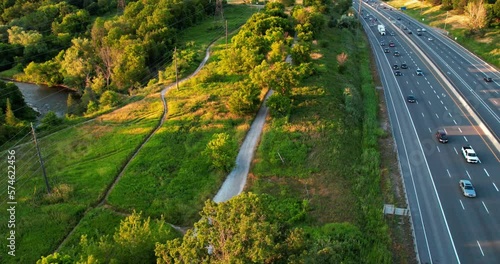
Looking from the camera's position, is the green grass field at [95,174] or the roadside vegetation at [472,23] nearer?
the green grass field at [95,174]

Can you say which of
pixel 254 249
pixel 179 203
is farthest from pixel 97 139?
pixel 254 249

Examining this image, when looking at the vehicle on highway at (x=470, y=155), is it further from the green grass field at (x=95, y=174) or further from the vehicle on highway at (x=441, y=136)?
Answer: the green grass field at (x=95, y=174)

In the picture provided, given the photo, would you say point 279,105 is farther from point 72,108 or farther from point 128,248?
point 72,108

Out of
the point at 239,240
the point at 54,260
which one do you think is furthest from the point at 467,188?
the point at 54,260

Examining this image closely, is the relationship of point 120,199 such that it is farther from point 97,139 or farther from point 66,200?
point 97,139

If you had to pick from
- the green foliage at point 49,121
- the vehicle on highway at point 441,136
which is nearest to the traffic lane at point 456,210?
the vehicle on highway at point 441,136

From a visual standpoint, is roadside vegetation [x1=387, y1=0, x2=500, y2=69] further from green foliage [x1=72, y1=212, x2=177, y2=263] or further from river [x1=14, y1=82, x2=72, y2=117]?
river [x1=14, y1=82, x2=72, y2=117]

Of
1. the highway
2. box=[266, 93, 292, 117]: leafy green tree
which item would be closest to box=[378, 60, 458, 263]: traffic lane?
the highway
